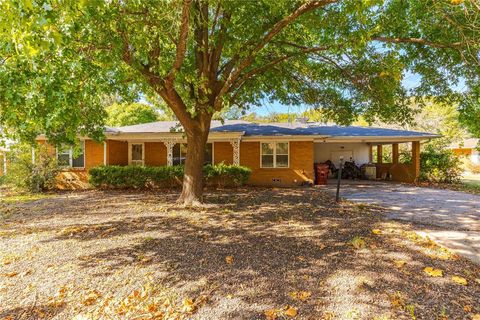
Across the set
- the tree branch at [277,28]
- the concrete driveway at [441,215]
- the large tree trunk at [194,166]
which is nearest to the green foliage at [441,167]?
the concrete driveway at [441,215]

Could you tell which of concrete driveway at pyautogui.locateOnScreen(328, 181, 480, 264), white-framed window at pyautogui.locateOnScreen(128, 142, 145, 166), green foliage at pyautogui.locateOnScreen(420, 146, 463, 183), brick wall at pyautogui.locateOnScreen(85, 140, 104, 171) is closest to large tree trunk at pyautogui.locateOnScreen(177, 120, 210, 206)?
concrete driveway at pyautogui.locateOnScreen(328, 181, 480, 264)

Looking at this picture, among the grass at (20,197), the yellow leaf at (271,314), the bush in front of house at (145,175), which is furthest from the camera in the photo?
the bush in front of house at (145,175)

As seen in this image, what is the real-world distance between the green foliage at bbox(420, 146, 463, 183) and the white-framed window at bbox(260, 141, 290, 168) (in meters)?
8.06

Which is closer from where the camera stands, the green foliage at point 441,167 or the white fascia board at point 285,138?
the white fascia board at point 285,138

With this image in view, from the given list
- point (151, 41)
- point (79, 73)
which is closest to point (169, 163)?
point (151, 41)

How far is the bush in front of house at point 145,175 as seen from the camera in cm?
1415

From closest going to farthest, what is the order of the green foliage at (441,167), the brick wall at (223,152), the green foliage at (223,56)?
the green foliage at (223,56) → the brick wall at (223,152) → the green foliage at (441,167)

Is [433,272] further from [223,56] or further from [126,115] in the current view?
[126,115]

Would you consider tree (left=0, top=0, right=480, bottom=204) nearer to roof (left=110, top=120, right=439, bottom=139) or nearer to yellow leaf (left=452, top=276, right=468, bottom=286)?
roof (left=110, top=120, right=439, bottom=139)

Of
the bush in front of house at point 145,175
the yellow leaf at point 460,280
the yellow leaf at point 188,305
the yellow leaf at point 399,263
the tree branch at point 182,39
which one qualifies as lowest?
the yellow leaf at point 188,305

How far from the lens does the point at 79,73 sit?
227 inches

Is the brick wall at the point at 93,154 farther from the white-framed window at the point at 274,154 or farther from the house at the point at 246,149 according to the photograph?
the white-framed window at the point at 274,154

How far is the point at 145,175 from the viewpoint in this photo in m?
14.2

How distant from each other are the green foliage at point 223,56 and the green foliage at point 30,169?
19.3 feet
